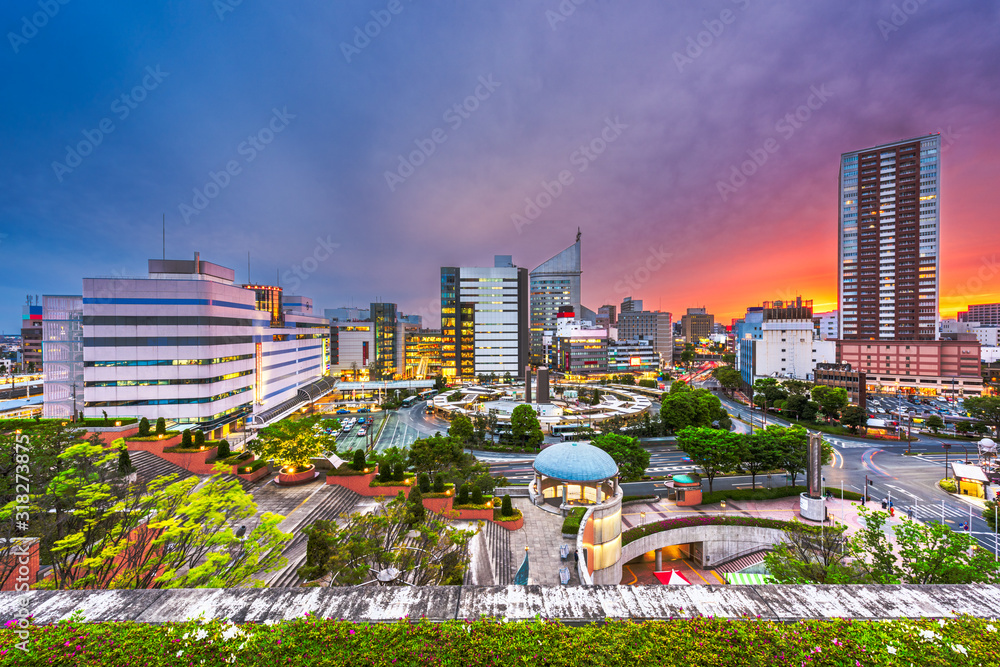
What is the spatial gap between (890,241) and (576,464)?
148 metres

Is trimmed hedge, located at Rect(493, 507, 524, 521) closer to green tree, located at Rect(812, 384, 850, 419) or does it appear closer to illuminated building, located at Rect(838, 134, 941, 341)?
green tree, located at Rect(812, 384, 850, 419)

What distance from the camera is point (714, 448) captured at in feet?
123

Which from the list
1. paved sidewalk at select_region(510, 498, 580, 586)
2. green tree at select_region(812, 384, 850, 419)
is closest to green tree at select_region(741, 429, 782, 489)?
paved sidewalk at select_region(510, 498, 580, 586)

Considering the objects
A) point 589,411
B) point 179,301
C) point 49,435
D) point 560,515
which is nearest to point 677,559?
point 560,515

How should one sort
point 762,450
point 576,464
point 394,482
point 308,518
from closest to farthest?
point 308,518, point 576,464, point 394,482, point 762,450

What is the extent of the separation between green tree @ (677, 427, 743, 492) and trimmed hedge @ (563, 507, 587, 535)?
566 inches

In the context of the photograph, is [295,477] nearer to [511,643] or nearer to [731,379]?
[511,643]

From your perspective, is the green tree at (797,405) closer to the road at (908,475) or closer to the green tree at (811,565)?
the road at (908,475)

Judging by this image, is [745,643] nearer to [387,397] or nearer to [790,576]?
[790,576]

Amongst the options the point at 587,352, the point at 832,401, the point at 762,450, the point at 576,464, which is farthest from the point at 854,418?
the point at 587,352

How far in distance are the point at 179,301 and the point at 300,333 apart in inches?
1533

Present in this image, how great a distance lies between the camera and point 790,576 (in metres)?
16.3

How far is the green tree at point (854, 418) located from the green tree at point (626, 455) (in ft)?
169

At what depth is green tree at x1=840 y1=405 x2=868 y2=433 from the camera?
212ft
